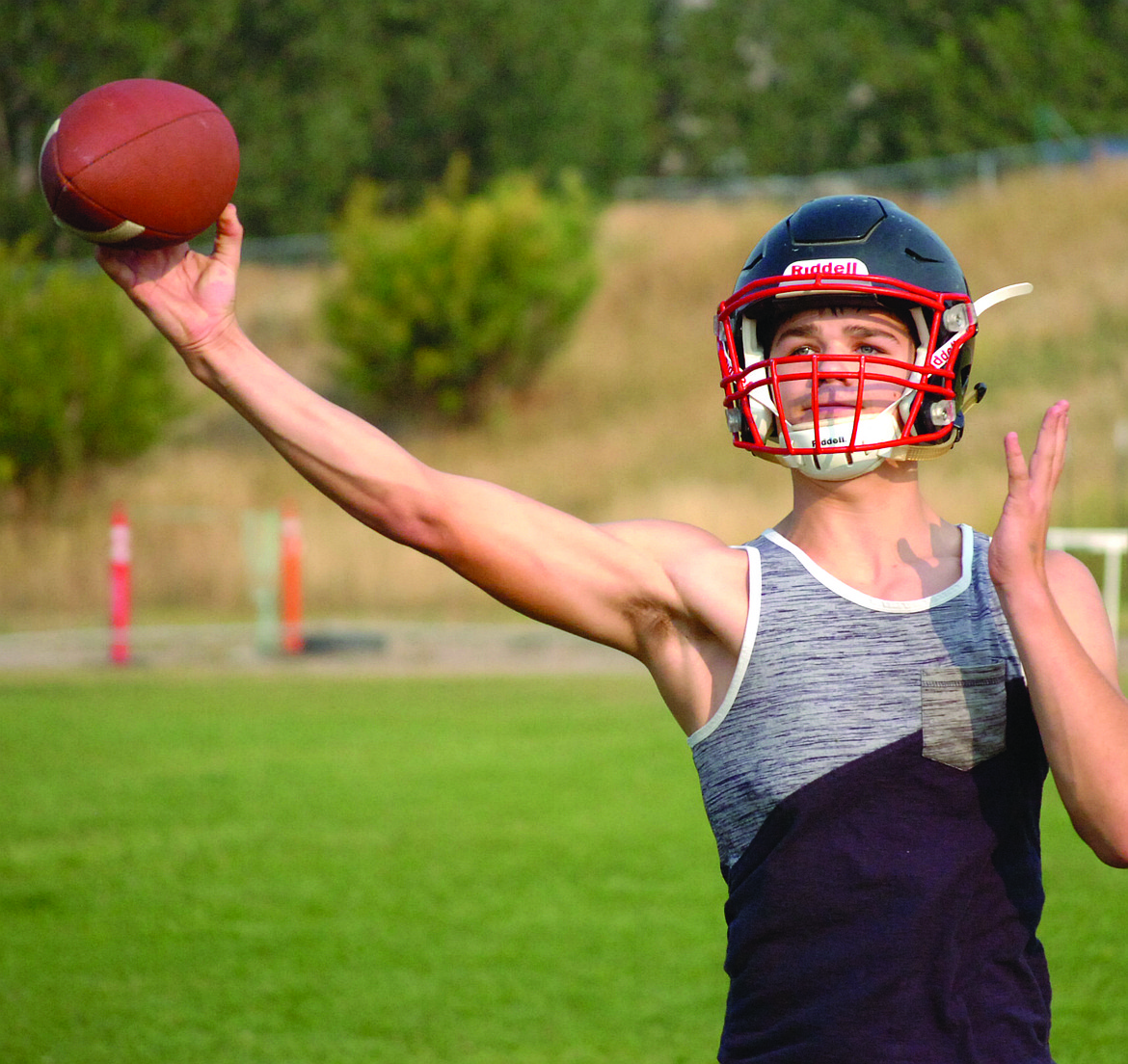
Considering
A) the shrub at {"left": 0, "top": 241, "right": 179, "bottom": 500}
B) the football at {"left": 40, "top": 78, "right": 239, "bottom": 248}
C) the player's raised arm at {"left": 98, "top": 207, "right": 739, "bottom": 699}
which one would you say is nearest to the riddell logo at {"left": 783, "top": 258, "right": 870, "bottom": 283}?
the player's raised arm at {"left": 98, "top": 207, "right": 739, "bottom": 699}

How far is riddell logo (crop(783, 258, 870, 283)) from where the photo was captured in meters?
2.68

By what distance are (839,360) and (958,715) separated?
0.64 metres

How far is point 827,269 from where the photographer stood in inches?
106

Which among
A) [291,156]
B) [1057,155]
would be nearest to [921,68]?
[1057,155]

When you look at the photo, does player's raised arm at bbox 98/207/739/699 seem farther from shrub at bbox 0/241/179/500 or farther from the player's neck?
shrub at bbox 0/241/179/500

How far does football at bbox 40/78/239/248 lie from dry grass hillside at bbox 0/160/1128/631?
2028 cm

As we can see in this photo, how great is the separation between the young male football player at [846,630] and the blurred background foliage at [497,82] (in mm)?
41984

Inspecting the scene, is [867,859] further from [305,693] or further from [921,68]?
[921,68]

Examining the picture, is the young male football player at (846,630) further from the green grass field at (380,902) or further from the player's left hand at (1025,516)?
the green grass field at (380,902)

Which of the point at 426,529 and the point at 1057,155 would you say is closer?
the point at 426,529

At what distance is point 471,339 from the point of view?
33.0 metres

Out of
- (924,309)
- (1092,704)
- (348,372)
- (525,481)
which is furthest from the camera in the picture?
(348,372)

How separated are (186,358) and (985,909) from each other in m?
1.60

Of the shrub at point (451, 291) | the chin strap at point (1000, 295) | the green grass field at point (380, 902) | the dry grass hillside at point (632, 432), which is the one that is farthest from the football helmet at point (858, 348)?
the shrub at point (451, 291)
